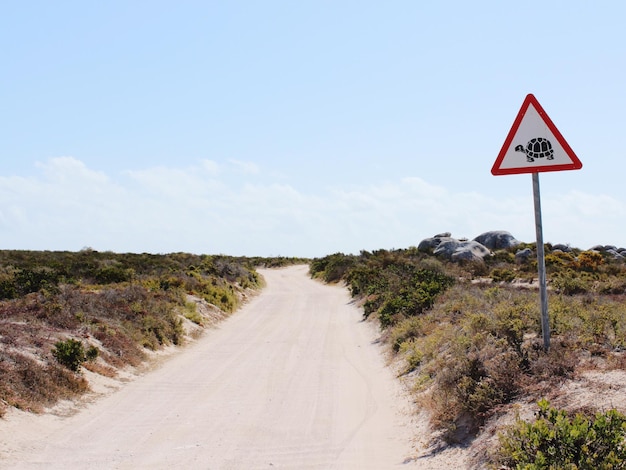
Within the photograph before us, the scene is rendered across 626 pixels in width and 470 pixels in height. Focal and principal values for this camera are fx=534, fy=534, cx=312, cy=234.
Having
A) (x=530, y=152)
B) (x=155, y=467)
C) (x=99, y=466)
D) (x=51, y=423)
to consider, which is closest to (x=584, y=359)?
(x=530, y=152)

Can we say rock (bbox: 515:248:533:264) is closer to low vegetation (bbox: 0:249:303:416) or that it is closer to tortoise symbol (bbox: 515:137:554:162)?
low vegetation (bbox: 0:249:303:416)

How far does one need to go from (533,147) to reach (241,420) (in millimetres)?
5874

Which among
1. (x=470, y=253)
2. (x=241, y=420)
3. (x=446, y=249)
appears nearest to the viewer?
(x=241, y=420)

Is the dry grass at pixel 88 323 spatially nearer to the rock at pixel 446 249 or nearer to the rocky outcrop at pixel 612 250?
the rock at pixel 446 249

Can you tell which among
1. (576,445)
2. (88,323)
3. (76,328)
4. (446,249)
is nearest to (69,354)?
(76,328)

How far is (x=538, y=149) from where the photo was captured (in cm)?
700

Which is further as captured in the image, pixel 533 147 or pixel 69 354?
pixel 69 354

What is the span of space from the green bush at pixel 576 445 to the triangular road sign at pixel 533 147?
3.51 meters

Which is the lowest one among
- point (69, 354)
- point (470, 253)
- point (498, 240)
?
point (69, 354)

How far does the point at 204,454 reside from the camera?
691 cm

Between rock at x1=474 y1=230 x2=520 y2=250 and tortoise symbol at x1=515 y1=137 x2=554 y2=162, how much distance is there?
151 ft

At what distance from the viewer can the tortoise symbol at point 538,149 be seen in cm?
696

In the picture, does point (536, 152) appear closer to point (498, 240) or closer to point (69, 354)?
point (69, 354)

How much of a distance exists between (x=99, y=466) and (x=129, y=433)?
1.32 metres
